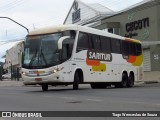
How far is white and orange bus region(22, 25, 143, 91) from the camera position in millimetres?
22906

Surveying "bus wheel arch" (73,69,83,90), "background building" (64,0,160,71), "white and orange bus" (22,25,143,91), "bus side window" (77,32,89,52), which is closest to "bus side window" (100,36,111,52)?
"white and orange bus" (22,25,143,91)

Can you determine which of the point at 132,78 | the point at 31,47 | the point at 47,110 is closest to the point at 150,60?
the point at 132,78

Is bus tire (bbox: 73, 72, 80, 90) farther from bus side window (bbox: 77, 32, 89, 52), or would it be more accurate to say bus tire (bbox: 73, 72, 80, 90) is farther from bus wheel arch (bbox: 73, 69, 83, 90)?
bus side window (bbox: 77, 32, 89, 52)

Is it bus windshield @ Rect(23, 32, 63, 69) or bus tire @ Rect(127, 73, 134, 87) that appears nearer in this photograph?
bus windshield @ Rect(23, 32, 63, 69)

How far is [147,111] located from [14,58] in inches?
4163

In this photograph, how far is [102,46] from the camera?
27.0 metres

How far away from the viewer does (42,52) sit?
76.0ft

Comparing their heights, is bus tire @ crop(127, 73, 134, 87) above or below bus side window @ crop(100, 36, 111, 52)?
below

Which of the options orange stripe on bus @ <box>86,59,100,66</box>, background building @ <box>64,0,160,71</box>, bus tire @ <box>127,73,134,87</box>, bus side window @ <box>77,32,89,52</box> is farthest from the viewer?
background building @ <box>64,0,160,71</box>

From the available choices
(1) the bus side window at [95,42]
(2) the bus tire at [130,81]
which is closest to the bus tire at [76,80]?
(1) the bus side window at [95,42]

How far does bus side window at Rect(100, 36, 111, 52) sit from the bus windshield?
15.0ft

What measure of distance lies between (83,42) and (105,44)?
298 centimetres

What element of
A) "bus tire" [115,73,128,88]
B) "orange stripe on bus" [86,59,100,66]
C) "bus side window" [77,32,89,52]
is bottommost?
"bus tire" [115,73,128,88]

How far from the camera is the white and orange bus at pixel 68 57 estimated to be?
22906mm
